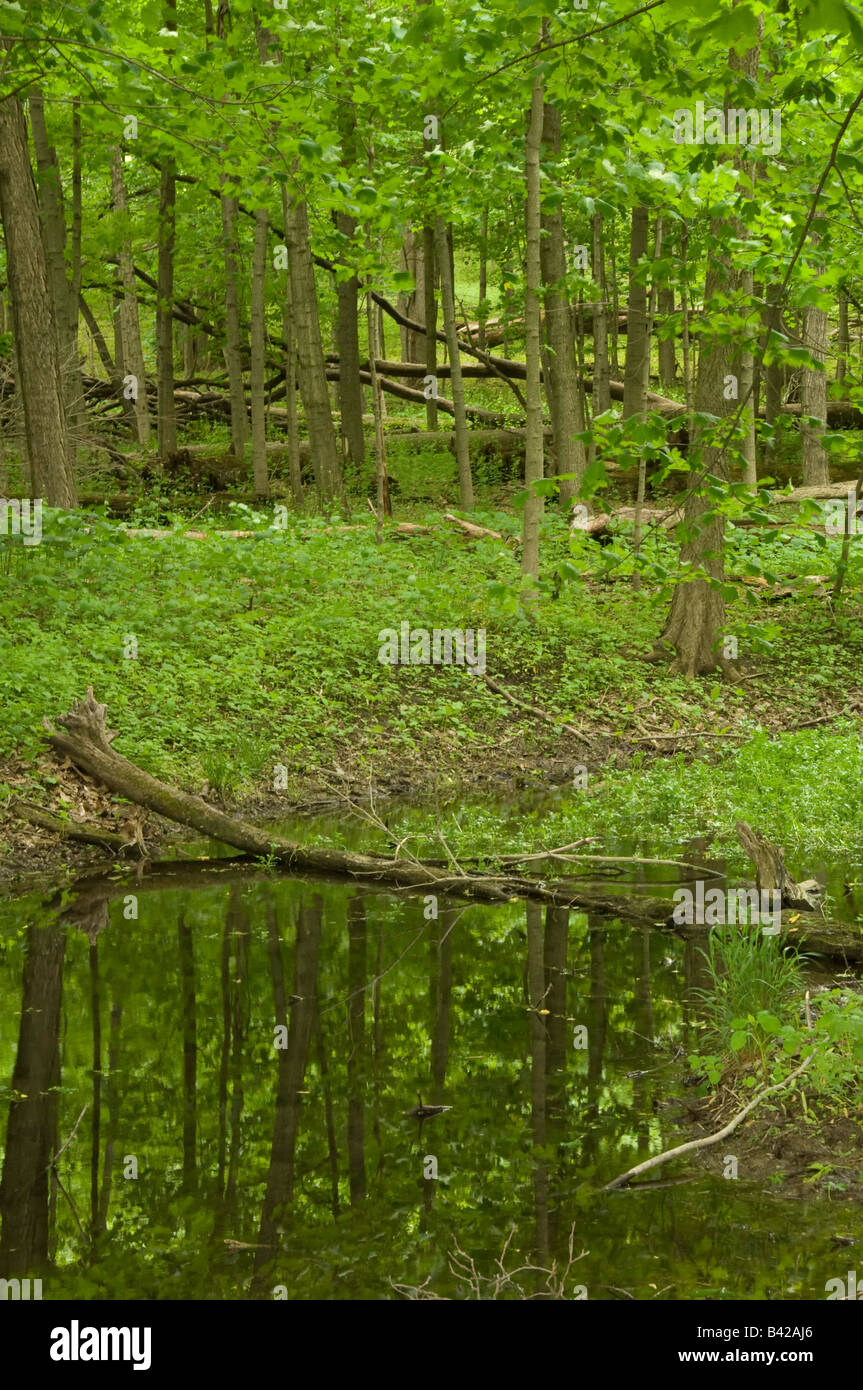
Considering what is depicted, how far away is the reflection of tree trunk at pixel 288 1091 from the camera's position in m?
4.16

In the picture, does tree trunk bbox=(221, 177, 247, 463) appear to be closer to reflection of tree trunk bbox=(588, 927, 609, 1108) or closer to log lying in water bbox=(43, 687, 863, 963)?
log lying in water bbox=(43, 687, 863, 963)

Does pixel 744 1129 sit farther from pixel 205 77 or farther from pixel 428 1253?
pixel 205 77

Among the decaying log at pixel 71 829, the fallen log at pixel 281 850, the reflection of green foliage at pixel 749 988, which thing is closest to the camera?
the reflection of green foliage at pixel 749 988

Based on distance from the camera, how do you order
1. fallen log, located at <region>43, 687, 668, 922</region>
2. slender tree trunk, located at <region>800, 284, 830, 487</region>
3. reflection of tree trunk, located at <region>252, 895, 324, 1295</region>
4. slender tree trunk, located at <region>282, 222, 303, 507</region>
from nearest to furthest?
reflection of tree trunk, located at <region>252, 895, 324, 1295</region> → fallen log, located at <region>43, 687, 668, 922</region> → slender tree trunk, located at <region>282, 222, 303, 507</region> → slender tree trunk, located at <region>800, 284, 830, 487</region>

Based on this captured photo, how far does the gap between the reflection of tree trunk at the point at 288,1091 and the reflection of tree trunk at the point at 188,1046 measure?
33cm

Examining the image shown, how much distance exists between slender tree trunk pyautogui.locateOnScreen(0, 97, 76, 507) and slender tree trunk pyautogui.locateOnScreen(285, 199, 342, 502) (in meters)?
4.24

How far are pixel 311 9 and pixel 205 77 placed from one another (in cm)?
514

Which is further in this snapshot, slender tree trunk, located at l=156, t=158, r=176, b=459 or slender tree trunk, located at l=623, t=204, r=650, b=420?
slender tree trunk, located at l=156, t=158, r=176, b=459

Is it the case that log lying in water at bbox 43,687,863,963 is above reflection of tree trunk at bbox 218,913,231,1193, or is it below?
above

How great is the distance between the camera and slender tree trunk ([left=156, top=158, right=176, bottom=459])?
1998 cm

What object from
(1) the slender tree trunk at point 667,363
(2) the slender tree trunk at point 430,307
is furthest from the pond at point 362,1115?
(1) the slender tree trunk at point 667,363

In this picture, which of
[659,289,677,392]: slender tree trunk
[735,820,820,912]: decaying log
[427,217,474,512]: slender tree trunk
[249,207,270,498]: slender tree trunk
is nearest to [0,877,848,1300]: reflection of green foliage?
[735,820,820,912]: decaying log

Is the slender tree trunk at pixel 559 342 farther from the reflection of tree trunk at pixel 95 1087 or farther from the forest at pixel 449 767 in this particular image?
the reflection of tree trunk at pixel 95 1087

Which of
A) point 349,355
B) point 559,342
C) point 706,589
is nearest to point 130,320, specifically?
point 349,355
